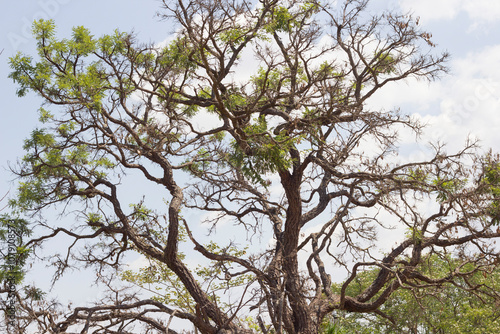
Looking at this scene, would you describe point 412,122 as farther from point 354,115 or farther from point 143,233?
point 143,233

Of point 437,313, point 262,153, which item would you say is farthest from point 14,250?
point 437,313

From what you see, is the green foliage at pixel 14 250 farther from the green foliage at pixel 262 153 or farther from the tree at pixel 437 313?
the tree at pixel 437 313

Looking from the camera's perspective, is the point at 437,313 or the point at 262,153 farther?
the point at 437,313

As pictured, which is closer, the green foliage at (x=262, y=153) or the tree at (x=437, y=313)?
the green foliage at (x=262, y=153)

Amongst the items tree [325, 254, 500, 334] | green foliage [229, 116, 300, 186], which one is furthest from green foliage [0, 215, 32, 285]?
tree [325, 254, 500, 334]

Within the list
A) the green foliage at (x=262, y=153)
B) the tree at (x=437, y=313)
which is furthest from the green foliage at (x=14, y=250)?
the tree at (x=437, y=313)

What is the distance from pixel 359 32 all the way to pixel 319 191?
11.2ft

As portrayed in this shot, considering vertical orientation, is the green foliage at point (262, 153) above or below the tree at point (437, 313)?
below

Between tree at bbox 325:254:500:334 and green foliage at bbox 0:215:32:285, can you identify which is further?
tree at bbox 325:254:500:334

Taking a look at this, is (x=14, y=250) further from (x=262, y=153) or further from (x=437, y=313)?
(x=437, y=313)

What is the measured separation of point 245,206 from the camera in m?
11.4

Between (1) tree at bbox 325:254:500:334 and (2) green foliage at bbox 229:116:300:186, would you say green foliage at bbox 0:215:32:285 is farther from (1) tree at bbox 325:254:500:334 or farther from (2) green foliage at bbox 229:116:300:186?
(1) tree at bbox 325:254:500:334

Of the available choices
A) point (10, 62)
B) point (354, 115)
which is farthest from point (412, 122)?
point (10, 62)

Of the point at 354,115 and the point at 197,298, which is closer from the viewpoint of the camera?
the point at 354,115
